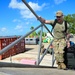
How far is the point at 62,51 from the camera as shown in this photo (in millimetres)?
5324

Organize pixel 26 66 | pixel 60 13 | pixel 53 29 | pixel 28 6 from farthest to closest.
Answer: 1. pixel 53 29
2. pixel 60 13
3. pixel 26 66
4. pixel 28 6

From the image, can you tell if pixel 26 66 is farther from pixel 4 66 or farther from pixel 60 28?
pixel 60 28

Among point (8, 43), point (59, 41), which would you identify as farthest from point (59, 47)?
point (8, 43)

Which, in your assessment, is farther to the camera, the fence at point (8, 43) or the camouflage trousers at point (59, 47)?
the fence at point (8, 43)

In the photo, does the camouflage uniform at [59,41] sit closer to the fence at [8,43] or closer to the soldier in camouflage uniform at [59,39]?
the soldier in camouflage uniform at [59,39]

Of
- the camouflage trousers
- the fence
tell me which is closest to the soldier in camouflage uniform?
the camouflage trousers

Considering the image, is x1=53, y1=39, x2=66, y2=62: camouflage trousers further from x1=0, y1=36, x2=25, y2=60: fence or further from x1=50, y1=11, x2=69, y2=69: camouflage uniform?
x1=0, y1=36, x2=25, y2=60: fence

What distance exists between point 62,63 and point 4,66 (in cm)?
195

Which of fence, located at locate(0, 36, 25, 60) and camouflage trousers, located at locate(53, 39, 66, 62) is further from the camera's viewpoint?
fence, located at locate(0, 36, 25, 60)

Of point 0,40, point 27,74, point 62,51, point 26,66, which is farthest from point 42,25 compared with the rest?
point 0,40

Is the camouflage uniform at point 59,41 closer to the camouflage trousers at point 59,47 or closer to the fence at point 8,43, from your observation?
the camouflage trousers at point 59,47

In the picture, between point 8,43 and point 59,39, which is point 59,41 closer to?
point 59,39

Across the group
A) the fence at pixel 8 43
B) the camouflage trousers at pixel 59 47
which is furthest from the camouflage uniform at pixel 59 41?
the fence at pixel 8 43

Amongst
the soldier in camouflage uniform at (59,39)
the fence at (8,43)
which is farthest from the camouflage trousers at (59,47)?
the fence at (8,43)
